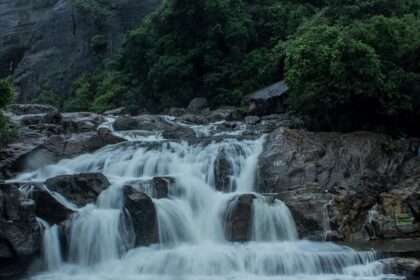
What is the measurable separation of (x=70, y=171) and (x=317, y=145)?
28.9ft

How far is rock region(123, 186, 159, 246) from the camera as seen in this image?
49.1ft

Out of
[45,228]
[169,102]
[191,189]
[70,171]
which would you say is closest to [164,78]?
[169,102]

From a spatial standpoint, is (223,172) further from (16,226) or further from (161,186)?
(16,226)

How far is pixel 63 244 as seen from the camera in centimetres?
1489

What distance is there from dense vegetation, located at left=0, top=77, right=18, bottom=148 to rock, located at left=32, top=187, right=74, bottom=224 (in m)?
3.28

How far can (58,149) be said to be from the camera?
2036 cm

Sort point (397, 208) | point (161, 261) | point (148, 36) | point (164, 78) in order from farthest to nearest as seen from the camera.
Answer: point (148, 36) → point (164, 78) → point (397, 208) → point (161, 261)

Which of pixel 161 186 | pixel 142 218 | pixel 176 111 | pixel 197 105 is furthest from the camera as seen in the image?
pixel 197 105

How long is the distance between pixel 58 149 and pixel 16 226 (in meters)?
6.46

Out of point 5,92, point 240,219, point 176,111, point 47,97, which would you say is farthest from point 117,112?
point 240,219

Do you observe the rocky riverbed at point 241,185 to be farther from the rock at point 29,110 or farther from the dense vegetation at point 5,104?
the rock at point 29,110

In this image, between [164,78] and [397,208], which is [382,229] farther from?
[164,78]

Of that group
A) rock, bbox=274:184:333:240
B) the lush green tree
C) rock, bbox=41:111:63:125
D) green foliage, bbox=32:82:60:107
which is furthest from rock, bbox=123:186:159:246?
green foliage, bbox=32:82:60:107

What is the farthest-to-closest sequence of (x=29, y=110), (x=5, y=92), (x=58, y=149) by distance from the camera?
(x=29, y=110), (x=58, y=149), (x=5, y=92)
